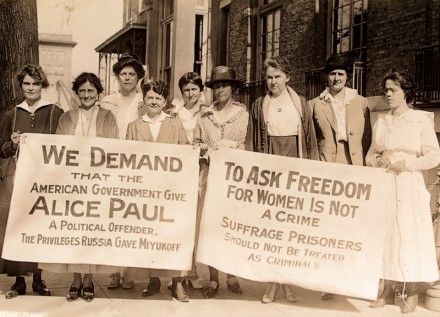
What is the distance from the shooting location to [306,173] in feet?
15.2

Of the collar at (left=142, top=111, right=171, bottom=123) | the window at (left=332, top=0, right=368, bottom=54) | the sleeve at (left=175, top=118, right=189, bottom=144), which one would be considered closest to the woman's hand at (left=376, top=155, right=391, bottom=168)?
the sleeve at (left=175, top=118, right=189, bottom=144)

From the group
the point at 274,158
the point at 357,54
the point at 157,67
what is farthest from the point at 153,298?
the point at 157,67

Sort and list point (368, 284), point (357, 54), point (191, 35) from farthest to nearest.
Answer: point (357, 54)
point (191, 35)
point (368, 284)

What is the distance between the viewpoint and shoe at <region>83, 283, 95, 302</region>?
4.63 m

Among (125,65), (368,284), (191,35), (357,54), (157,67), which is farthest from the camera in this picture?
(157,67)

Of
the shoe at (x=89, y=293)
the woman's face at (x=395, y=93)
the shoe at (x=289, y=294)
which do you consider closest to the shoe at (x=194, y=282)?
the shoe at (x=289, y=294)

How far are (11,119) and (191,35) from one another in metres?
4.34

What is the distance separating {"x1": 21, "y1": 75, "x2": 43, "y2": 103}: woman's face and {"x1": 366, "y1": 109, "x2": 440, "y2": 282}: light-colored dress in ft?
8.16

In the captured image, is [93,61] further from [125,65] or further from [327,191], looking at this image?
[327,191]

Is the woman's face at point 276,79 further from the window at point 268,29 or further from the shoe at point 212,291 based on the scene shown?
the window at point 268,29

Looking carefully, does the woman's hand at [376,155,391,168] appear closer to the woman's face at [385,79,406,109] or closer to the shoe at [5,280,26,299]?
the woman's face at [385,79,406,109]

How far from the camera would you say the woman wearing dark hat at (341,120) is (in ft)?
16.1

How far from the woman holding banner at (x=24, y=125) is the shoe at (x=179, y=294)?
35.5 inches

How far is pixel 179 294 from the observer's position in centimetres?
476
